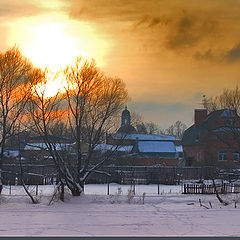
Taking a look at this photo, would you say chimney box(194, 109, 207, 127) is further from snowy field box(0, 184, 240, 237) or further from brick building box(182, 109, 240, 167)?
snowy field box(0, 184, 240, 237)

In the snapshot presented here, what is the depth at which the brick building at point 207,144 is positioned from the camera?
221 feet

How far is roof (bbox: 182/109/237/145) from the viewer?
224ft

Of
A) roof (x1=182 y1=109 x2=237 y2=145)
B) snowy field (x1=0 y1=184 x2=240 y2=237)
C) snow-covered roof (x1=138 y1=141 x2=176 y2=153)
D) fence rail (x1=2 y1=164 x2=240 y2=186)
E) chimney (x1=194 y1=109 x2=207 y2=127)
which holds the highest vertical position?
chimney (x1=194 y1=109 x2=207 y2=127)

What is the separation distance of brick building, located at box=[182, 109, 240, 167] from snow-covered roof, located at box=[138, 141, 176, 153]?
3.20 meters

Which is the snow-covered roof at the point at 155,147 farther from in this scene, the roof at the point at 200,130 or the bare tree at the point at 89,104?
the bare tree at the point at 89,104

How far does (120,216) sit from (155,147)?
5339 centimetres

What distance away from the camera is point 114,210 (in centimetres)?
2531

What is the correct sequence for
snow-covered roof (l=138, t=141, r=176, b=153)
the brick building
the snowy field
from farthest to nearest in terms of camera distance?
snow-covered roof (l=138, t=141, r=176, b=153) < the brick building < the snowy field

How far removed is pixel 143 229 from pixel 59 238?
4.16m

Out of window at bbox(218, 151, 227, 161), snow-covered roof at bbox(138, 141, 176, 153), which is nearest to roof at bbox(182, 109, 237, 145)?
snow-covered roof at bbox(138, 141, 176, 153)

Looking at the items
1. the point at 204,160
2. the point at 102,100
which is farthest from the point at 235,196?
the point at 204,160

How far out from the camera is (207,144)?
72062mm

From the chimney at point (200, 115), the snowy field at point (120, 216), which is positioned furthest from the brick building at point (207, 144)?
the snowy field at point (120, 216)

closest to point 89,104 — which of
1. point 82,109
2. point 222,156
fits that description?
point 82,109
